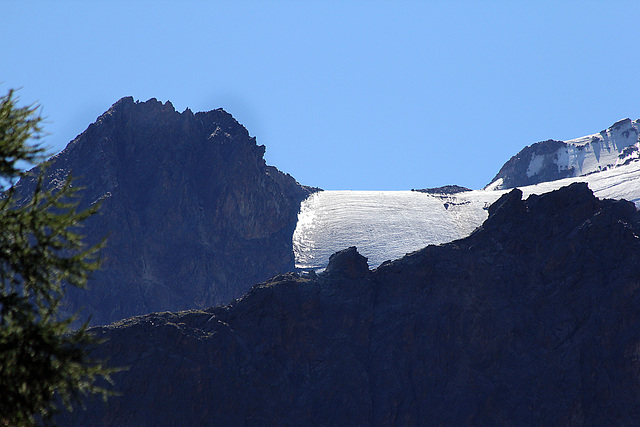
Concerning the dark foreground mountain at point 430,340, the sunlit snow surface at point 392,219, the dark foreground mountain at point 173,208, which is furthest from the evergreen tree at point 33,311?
the sunlit snow surface at point 392,219

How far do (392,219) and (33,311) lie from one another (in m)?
163

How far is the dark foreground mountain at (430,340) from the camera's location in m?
82.2

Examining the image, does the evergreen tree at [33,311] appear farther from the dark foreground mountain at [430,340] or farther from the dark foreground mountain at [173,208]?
the dark foreground mountain at [173,208]

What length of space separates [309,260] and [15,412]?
14736cm

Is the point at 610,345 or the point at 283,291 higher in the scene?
the point at 283,291

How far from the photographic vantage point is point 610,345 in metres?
86.6

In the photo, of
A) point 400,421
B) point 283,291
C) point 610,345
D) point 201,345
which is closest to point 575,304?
point 610,345

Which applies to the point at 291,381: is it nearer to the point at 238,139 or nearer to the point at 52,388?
the point at 52,388

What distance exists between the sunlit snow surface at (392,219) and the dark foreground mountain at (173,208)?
5.65 m

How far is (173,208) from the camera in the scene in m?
152

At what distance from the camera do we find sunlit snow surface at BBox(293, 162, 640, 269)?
16312 centimetres

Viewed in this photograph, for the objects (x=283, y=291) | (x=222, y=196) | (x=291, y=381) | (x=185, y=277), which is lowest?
(x=291, y=381)

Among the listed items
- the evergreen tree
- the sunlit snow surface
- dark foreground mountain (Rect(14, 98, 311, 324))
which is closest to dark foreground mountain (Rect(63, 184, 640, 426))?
dark foreground mountain (Rect(14, 98, 311, 324))

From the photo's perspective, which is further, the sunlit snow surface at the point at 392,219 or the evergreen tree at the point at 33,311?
the sunlit snow surface at the point at 392,219
